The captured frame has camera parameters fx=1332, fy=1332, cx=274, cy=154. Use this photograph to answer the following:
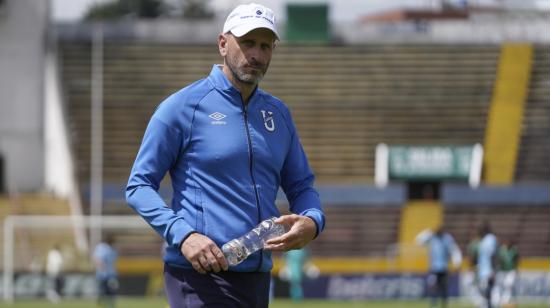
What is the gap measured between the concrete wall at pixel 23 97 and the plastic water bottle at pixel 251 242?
42960mm

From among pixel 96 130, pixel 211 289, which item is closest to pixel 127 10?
pixel 96 130

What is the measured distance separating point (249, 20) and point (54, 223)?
3608cm

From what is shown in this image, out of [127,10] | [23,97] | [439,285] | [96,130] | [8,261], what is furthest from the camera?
[127,10]

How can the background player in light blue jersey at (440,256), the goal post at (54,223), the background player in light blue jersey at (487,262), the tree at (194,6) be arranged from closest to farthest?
the background player in light blue jersey at (487,262), the background player in light blue jersey at (440,256), the goal post at (54,223), the tree at (194,6)

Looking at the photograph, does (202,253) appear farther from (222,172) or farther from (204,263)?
(222,172)

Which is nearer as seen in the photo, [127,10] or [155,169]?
[155,169]

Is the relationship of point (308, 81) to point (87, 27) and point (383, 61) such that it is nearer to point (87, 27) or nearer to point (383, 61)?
point (383, 61)

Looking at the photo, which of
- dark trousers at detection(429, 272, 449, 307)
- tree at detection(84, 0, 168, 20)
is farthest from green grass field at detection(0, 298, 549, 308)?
tree at detection(84, 0, 168, 20)

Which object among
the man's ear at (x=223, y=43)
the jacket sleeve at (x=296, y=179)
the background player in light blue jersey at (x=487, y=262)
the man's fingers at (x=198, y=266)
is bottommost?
the background player in light blue jersey at (x=487, y=262)

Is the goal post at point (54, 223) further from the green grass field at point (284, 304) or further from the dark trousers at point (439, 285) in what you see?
the dark trousers at point (439, 285)

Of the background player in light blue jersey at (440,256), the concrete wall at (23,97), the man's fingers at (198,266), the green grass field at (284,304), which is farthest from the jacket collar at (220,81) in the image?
the concrete wall at (23,97)

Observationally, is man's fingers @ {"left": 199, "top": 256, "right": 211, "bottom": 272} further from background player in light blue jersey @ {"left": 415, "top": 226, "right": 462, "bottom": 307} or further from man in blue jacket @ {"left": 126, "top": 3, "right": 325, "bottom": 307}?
background player in light blue jersey @ {"left": 415, "top": 226, "right": 462, "bottom": 307}

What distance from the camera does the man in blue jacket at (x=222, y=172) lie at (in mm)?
5539

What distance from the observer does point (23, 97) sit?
158 feet
